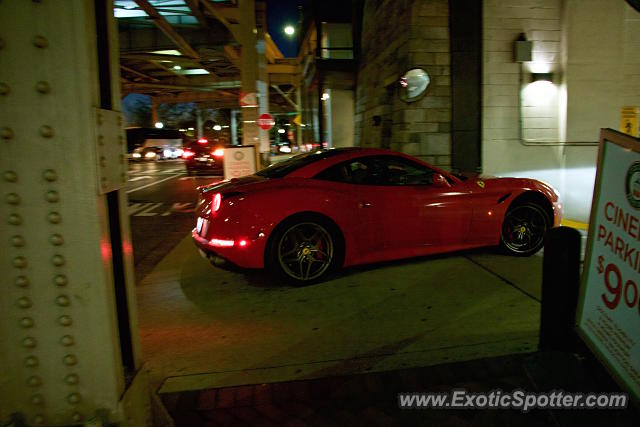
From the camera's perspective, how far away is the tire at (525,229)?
6.04m

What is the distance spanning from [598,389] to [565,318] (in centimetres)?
51

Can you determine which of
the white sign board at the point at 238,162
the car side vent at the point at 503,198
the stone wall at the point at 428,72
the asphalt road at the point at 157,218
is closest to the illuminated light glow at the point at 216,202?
the asphalt road at the point at 157,218

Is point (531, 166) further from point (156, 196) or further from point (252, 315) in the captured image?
point (156, 196)

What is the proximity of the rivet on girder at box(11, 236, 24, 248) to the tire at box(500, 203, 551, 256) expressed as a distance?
5.33 m

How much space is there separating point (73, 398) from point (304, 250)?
3.41m

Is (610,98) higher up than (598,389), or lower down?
higher up

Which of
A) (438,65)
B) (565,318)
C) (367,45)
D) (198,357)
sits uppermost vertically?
(367,45)

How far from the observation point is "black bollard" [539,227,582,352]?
10.1 ft

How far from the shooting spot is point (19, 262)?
1802 millimetres

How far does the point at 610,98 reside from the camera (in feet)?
29.7

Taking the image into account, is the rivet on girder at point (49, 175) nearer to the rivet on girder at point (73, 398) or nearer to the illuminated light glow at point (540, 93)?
the rivet on girder at point (73, 398)

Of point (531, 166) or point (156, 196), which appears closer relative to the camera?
point (531, 166)

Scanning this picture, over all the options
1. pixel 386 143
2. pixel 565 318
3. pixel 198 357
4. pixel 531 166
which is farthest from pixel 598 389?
pixel 386 143

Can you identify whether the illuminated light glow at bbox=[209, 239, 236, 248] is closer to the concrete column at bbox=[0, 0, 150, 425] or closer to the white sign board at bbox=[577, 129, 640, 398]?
the concrete column at bbox=[0, 0, 150, 425]
